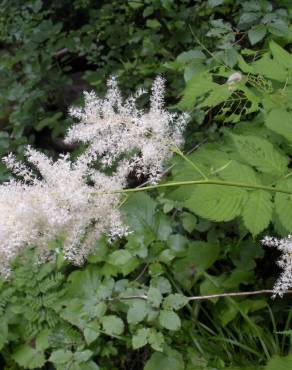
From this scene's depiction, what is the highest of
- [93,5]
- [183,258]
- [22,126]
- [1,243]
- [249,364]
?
[1,243]

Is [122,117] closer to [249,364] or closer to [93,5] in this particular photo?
[249,364]

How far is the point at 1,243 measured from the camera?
4.36 ft

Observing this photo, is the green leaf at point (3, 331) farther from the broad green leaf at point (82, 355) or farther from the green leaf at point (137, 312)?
the green leaf at point (137, 312)

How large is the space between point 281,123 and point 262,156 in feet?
0.51

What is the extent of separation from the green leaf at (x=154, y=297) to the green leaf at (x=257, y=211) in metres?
0.75

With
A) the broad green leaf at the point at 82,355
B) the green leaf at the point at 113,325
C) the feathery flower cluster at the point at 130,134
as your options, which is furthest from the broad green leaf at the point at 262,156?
the broad green leaf at the point at 82,355

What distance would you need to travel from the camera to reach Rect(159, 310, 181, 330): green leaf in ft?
6.12

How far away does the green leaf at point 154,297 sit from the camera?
1.91 meters

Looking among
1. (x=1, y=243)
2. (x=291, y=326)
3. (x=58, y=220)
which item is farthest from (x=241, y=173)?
(x=291, y=326)

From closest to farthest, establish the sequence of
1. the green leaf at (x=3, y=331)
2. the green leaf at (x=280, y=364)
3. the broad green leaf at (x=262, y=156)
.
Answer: the broad green leaf at (x=262, y=156), the green leaf at (x=280, y=364), the green leaf at (x=3, y=331)

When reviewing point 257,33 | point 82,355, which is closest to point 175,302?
point 82,355

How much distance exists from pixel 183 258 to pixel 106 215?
2.94 ft

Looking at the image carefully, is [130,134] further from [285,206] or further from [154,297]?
[154,297]

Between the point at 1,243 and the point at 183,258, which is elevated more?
the point at 1,243
